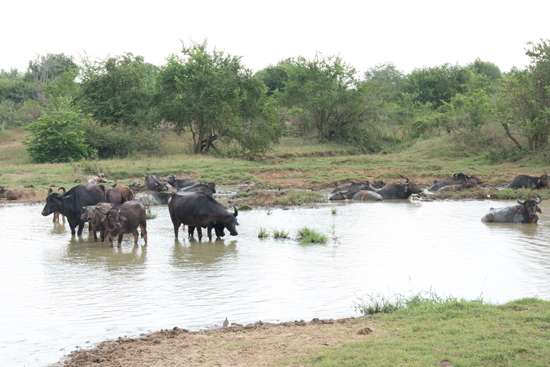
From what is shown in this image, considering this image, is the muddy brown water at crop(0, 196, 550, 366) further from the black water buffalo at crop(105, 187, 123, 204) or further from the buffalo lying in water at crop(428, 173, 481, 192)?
the buffalo lying in water at crop(428, 173, 481, 192)

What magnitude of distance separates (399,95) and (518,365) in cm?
5073

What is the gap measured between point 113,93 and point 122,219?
25762 mm

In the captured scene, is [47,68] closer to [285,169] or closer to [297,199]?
[285,169]

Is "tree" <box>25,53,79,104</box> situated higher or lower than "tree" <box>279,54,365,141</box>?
higher

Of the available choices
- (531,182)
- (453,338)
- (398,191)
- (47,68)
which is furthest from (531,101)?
(47,68)

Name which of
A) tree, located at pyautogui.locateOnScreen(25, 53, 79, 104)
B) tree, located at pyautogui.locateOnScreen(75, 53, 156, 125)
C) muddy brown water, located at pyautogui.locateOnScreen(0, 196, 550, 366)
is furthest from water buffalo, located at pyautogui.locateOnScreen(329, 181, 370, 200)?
tree, located at pyautogui.locateOnScreen(25, 53, 79, 104)

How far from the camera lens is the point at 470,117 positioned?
28297 mm

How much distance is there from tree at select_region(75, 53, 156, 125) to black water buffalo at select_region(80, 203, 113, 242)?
2255 centimetres

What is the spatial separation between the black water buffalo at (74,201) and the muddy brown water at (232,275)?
48 centimetres

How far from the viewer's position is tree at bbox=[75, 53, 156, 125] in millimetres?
32094

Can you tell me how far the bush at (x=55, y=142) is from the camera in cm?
2630

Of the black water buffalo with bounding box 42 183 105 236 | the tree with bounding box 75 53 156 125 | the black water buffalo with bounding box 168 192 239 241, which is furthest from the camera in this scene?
the tree with bounding box 75 53 156 125

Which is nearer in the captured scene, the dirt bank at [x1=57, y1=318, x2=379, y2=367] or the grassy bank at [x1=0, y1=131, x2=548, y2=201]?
the dirt bank at [x1=57, y1=318, x2=379, y2=367]

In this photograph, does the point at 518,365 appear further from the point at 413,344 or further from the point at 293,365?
the point at 293,365
